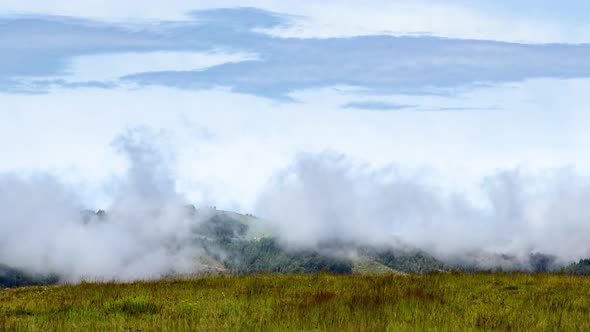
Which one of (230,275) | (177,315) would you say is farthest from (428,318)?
(230,275)

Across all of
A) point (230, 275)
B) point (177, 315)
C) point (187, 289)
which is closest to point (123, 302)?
point (177, 315)

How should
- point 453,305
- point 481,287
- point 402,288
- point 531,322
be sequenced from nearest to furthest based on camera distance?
point 531,322
point 453,305
point 402,288
point 481,287

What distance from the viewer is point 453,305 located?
794 inches

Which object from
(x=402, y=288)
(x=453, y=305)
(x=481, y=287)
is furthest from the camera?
(x=481, y=287)

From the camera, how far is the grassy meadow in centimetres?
1702

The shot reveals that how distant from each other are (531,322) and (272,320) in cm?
620

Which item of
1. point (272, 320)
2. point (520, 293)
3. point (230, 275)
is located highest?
point (272, 320)

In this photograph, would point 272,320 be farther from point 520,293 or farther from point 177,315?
point 520,293

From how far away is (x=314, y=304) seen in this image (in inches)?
771

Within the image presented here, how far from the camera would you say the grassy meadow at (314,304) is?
55.8 feet

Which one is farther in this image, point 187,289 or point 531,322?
point 187,289

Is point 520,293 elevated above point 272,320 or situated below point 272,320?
below

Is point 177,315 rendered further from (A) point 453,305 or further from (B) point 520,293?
(B) point 520,293

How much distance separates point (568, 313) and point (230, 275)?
14196mm
